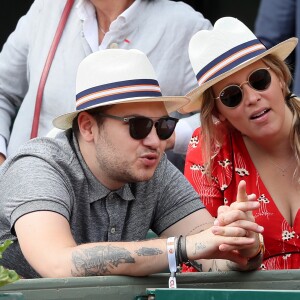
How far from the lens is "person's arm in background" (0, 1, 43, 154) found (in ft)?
18.8

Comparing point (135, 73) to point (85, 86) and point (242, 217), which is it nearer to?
point (85, 86)

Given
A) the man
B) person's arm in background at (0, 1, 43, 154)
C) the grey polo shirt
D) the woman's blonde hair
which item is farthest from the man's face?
person's arm in background at (0, 1, 43, 154)

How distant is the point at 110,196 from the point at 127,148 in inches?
9.0

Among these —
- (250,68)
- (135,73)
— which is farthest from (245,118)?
(135,73)

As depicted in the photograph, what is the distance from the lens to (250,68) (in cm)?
475

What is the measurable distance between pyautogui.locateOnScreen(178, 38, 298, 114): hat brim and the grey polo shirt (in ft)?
1.18

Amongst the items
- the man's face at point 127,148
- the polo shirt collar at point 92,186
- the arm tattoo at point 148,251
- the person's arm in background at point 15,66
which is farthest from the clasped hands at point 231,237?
the person's arm in background at point 15,66

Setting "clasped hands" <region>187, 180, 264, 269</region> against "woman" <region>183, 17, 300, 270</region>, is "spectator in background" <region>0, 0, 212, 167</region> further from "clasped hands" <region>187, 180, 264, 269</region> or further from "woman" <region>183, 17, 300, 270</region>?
"clasped hands" <region>187, 180, 264, 269</region>

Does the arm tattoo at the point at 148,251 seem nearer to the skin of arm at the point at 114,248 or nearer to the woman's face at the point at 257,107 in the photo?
the skin of arm at the point at 114,248

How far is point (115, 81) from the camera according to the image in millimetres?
4391

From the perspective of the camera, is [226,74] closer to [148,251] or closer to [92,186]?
[92,186]

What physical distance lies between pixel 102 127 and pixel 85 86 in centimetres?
17

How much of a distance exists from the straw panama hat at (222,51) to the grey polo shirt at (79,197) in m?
0.42

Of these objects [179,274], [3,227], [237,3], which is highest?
[237,3]
